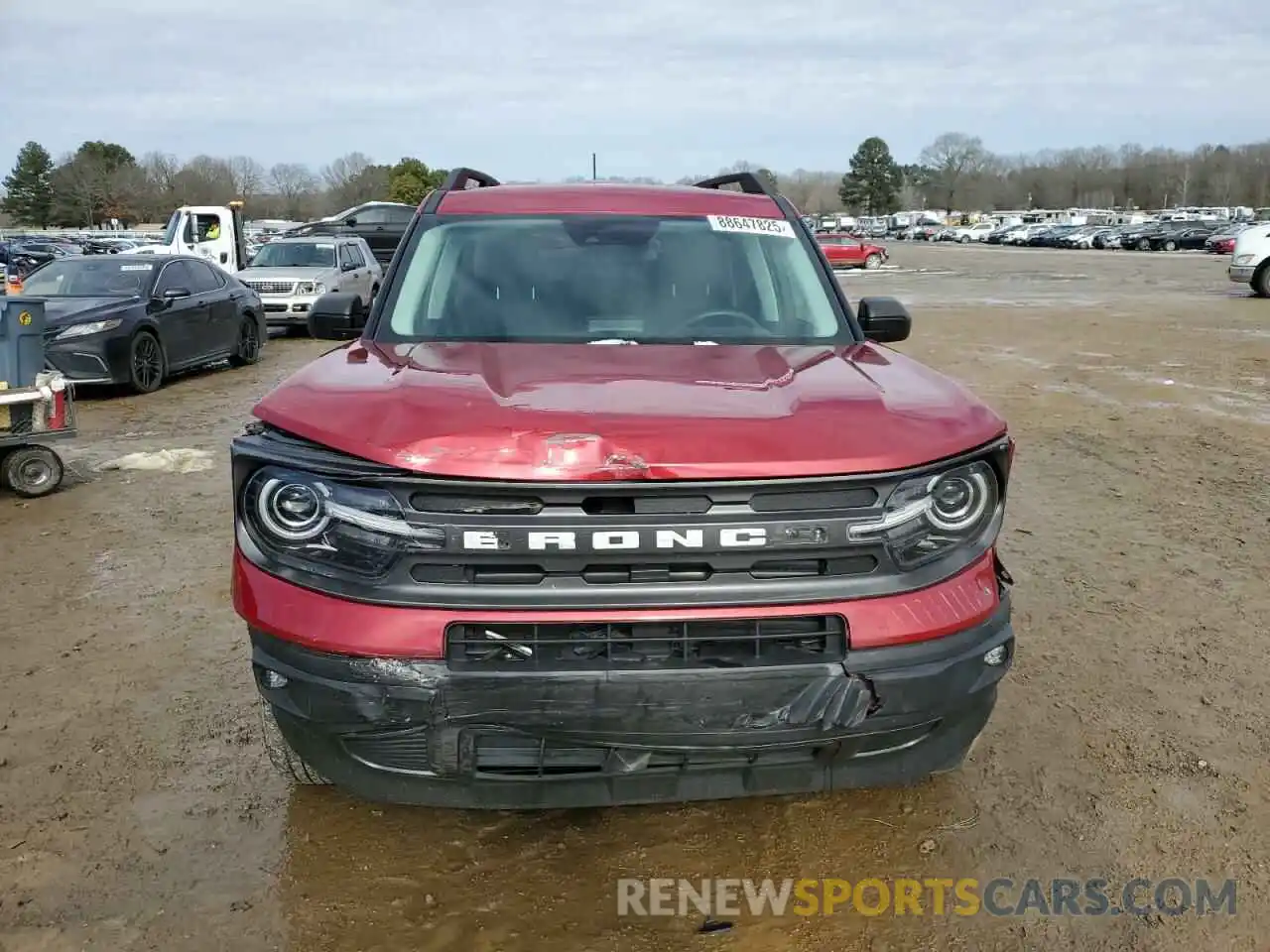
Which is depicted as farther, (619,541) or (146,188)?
(146,188)

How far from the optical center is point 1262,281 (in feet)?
73.5

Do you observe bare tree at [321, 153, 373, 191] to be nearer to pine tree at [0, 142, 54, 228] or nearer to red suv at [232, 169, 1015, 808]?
pine tree at [0, 142, 54, 228]

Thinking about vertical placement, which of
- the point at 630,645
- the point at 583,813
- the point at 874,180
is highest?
the point at 874,180

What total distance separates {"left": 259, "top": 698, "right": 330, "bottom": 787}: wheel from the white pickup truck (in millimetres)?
23823

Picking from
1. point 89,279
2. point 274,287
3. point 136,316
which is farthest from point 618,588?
A: point 274,287

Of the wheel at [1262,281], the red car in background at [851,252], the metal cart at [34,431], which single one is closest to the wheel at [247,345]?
the metal cart at [34,431]

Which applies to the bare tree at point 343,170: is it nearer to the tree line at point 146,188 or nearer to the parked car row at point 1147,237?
the tree line at point 146,188

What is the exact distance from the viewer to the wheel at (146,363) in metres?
11.4

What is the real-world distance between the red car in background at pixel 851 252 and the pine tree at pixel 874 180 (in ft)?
310

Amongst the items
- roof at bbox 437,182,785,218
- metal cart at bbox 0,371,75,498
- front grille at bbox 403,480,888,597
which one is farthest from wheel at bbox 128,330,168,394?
front grille at bbox 403,480,888,597

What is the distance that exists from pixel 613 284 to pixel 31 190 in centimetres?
11723

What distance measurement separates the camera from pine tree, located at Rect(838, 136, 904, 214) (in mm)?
132250

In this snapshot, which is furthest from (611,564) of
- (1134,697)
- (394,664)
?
(1134,697)

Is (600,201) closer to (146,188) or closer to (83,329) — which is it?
(83,329)
